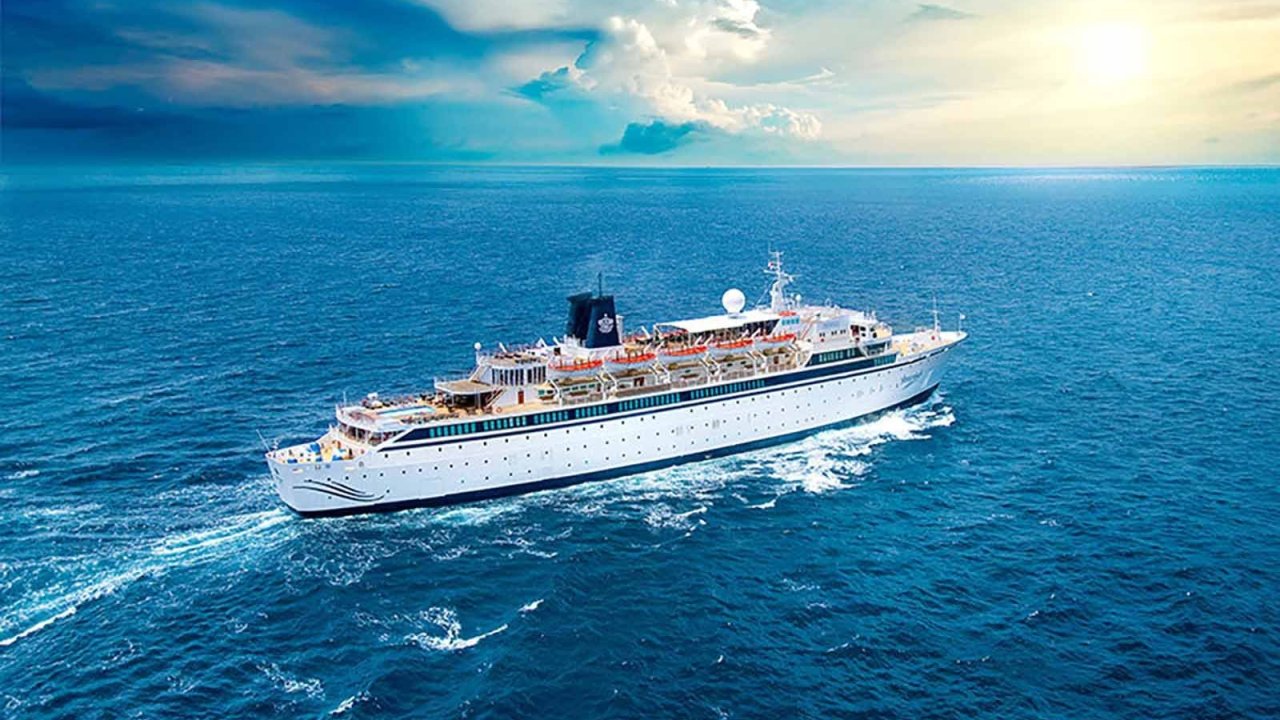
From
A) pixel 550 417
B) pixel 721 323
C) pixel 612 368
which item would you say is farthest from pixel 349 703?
pixel 721 323

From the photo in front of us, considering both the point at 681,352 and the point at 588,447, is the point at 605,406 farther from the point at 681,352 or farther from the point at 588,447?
the point at 681,352

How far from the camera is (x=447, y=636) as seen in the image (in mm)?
42781

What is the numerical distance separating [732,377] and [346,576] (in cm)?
3376

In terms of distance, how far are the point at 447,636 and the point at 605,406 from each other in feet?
78.9

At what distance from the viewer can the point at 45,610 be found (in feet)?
145

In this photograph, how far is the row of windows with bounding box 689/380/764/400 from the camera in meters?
66.1

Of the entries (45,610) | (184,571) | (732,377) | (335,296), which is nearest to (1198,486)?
(732,377)

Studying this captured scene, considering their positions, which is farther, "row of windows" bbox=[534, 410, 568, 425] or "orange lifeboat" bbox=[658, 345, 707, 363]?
"orange lifeboat" bbox=[658, 345, 707, 363]

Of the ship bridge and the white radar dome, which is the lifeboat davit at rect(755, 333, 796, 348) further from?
the white radar dome

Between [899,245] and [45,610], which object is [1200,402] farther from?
[899,245]

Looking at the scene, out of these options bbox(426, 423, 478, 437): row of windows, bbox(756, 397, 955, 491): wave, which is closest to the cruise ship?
bbox(426, 423, 478, 437): row of windows

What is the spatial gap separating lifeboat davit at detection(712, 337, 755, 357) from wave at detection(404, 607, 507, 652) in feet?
108

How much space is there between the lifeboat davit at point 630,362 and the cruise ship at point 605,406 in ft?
0.32

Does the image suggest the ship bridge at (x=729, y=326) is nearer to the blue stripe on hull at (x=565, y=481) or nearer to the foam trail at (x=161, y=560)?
the blue stripe on hull at (x=565, y=481)
